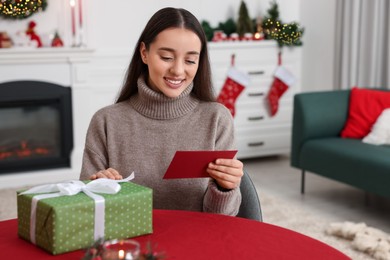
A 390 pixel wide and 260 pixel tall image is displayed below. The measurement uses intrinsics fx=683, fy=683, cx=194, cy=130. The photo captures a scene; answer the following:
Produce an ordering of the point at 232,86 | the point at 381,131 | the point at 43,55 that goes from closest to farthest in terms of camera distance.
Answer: the point at 381,131 → the point at 43,55 → the point at 232,86

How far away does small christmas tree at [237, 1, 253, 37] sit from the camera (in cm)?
530

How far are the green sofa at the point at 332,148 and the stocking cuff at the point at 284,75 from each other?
3.28ft

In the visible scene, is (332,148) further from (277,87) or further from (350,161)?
(277,87)

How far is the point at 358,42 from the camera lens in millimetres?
5098

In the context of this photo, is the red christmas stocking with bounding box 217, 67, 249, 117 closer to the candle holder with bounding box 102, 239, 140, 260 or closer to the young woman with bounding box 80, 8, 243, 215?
the young woman with bounding box 80, 8, 243, 215

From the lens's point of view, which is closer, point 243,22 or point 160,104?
point 160,104

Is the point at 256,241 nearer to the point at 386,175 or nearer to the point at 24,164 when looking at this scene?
the point at 386,175

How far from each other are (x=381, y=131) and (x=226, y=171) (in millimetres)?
2707

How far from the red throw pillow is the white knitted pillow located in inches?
3.3

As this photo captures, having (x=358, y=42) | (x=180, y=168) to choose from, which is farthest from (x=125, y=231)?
(x=358, y=42)

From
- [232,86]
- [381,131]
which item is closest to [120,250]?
[381,131]

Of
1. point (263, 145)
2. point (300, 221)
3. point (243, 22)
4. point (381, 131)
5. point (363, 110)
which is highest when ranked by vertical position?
point (243, 22)

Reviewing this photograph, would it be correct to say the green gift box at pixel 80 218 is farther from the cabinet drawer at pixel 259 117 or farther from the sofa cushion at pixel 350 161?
the cabinet drawer at pixel 259 117

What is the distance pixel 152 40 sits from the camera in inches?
75.7
